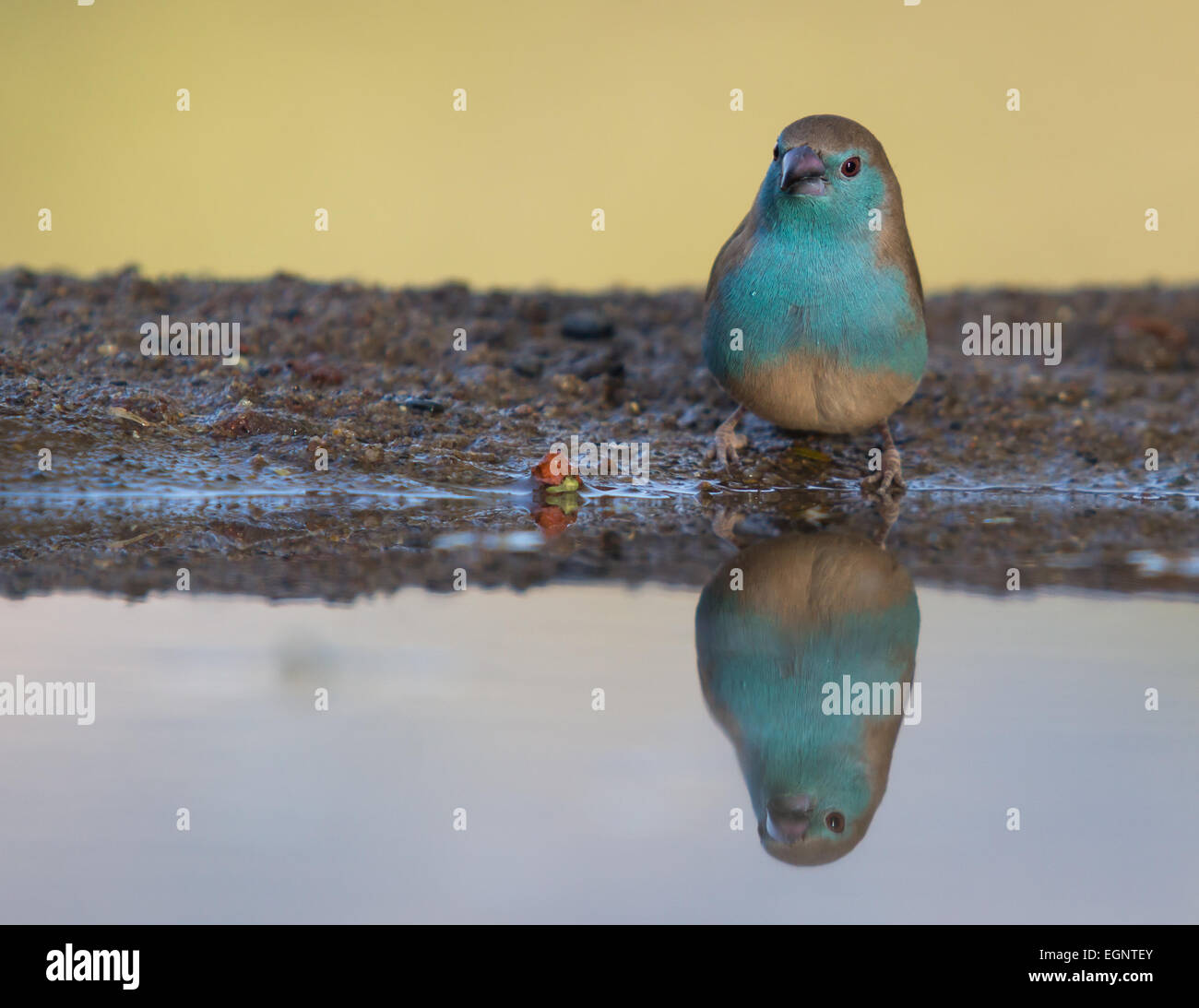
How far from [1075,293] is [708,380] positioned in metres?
3.25

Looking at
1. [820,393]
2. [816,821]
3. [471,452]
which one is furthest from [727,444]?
[816,821]

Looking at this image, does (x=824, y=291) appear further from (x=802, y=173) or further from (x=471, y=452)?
(x=471, y=452)

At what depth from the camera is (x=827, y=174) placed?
14.3 feet

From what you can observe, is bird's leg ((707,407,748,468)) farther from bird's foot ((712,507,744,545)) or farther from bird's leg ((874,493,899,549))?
bird's leg ((874,493,899,549))

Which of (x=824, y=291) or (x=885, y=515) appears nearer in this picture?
(x=824, y=291)

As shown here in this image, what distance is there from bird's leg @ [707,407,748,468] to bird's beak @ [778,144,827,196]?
0.98 meters

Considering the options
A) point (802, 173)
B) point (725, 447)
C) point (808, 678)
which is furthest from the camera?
point (725, 447)

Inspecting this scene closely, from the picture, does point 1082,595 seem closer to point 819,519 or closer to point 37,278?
point 819,519

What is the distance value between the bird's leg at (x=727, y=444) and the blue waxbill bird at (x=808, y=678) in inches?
46.7

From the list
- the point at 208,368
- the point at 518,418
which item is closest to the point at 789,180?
the point at 518,418

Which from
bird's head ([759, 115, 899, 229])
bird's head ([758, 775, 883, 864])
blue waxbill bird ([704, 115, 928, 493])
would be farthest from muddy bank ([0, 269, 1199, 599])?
bird's head ([758, 775, 883, 864])

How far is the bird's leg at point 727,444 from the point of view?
5016mm

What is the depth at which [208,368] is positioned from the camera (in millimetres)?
5375

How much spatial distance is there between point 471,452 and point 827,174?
60.3 inches
